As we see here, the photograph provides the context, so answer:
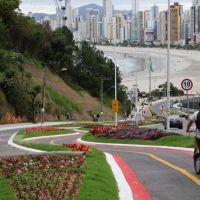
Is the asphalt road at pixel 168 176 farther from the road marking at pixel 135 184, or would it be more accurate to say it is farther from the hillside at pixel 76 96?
the hillside at pixel 76 96

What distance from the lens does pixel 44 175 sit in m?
10.6

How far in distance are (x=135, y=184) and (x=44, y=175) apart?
76.7 inches

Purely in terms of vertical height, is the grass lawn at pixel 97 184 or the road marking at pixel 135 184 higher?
the grass lawn at pixel 97 184

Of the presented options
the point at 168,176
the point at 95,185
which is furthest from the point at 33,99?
the point at 95,185

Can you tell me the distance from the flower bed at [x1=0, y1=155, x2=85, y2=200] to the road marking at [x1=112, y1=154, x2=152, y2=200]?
0.99 meters

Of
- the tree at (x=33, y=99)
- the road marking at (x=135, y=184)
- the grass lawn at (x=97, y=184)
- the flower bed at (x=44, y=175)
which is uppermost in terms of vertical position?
the tree at (x=33, y=99)

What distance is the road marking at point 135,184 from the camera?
10132 millimetres

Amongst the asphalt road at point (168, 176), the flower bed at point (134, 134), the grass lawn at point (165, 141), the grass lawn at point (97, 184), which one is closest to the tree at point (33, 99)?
the flower bed at point (134, 134)

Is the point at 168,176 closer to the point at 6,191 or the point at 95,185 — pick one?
the point at 95,185

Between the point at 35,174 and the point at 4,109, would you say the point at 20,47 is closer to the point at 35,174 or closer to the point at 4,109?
the point at 4,109

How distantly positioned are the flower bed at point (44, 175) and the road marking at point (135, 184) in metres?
0.99

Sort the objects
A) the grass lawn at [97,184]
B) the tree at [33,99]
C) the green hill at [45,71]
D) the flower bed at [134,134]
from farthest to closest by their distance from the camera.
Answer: the tree at [33,99] → the green hill at [45,71] → the flower bed at [134,134] → the grass lawn at [97,184]

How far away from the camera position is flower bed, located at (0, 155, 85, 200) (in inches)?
342

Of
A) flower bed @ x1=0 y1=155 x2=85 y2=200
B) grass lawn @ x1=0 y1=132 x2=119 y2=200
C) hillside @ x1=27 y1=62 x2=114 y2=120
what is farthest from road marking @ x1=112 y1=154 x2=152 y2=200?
hillside @ x1=27 y1=62 x2=114 y2=120
